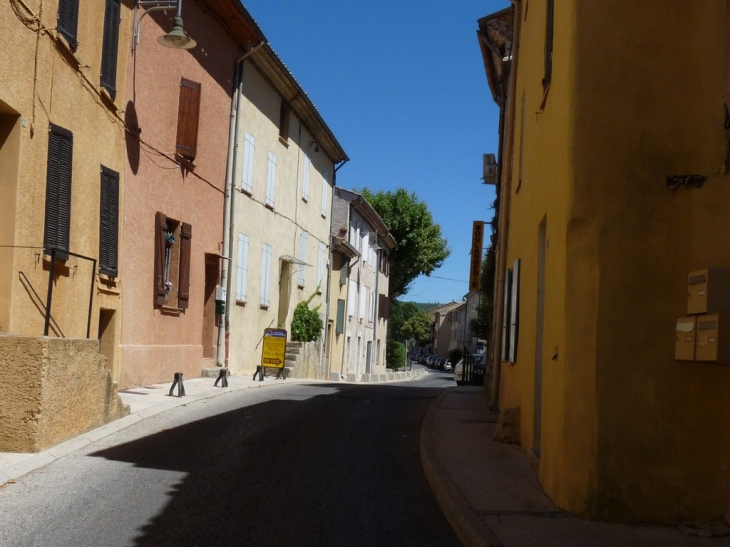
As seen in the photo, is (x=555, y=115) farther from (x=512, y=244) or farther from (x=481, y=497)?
(x=512, y=244)

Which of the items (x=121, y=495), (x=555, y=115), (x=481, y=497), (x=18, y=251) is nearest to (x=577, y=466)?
(x=481, y=497)

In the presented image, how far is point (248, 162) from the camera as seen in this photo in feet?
70.7

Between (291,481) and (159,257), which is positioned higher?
(159,257)

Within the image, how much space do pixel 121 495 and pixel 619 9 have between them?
5387 mm

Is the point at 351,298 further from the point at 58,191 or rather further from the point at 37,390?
the point at 37,390

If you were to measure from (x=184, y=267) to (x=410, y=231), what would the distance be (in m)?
36.6

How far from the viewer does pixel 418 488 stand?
8.08 meters

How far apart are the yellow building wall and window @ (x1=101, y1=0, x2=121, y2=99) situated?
27.7 ft

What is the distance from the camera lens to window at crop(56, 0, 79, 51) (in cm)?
1145

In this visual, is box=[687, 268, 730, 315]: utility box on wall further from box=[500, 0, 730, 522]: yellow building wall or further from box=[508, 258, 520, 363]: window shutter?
box=[508, 258, 520, 363]: window shutter

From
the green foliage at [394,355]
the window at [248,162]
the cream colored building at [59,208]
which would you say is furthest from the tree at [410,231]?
the cream colored building at [59,208]

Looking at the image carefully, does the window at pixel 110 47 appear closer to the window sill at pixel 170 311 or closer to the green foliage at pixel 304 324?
the window sill at pixel 170 311

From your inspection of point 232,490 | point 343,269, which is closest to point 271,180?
point 343,269

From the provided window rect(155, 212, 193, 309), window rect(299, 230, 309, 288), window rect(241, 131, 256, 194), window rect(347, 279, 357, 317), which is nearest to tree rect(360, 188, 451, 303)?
window rect(347, 279, 357, 317)
